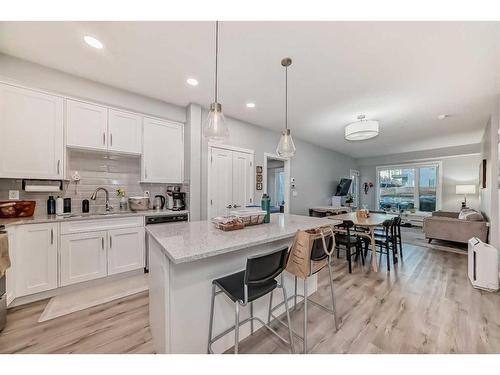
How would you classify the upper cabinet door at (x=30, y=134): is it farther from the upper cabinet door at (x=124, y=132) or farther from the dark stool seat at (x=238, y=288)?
the dark stool seat at (x=238, y=288)

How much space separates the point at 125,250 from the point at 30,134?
175 centimetres

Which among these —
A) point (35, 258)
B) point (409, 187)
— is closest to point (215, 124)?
point (35, 258)

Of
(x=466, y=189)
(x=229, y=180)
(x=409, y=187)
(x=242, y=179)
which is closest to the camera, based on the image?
(x=229, y=180)

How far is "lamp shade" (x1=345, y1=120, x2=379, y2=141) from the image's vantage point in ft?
11.2

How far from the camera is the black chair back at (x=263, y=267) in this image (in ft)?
3.89

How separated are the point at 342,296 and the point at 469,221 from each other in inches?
146

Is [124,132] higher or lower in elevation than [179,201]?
higher

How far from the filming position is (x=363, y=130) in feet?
11.3

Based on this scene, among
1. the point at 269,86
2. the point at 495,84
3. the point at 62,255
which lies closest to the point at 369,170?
the point at 495,84

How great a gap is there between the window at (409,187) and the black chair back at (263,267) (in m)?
7.89

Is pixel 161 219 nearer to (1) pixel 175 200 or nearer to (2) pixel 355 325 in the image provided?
(1) pixel 175 200
